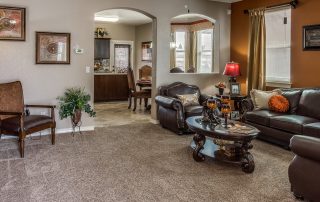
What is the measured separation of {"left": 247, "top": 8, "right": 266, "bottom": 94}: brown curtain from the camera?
6473mm

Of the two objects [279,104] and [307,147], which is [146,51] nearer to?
[279,104]

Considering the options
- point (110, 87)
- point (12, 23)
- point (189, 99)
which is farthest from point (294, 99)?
point (110, 87)

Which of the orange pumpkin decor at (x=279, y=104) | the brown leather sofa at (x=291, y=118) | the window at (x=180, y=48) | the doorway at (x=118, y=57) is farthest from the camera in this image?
the window at (x=180, y=48)

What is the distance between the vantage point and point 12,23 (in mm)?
5211

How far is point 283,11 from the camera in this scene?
607 centimetres

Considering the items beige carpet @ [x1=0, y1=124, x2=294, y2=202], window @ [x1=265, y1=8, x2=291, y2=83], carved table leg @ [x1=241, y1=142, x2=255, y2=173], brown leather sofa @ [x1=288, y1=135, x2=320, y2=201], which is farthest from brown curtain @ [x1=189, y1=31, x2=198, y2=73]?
brown leather sofa @ [x1=288, y1=135, x2=320, y2=201]

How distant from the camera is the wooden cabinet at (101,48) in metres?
10.4

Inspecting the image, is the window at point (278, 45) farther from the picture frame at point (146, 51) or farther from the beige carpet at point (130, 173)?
the picture frame at point (146, 51)

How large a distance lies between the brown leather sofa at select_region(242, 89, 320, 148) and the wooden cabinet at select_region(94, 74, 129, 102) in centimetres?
559

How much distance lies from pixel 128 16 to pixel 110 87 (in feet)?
8.24

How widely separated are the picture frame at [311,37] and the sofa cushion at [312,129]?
171 cm

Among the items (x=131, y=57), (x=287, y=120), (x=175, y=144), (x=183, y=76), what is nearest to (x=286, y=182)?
(x=287, y=120)

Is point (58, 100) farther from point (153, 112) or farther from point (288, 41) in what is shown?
point (288, 41)

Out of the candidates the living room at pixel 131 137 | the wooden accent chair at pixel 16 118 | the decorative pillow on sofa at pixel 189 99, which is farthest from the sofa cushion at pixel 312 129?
the wooden accent chair at pixel 16 118
